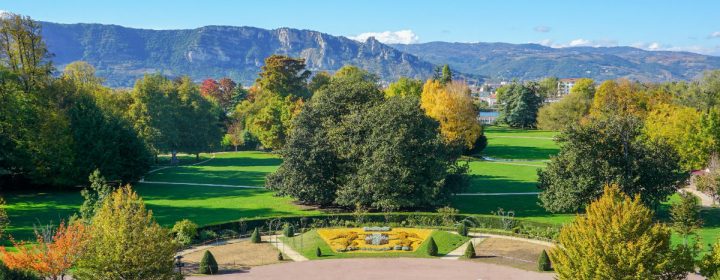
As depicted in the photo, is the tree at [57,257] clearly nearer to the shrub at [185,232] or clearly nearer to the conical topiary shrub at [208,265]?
the conical topiary shrub at [208,265]

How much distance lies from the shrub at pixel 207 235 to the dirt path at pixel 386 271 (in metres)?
8.39

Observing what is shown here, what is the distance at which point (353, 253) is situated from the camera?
142 feet

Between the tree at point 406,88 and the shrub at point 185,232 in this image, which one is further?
the tree at point 406,88

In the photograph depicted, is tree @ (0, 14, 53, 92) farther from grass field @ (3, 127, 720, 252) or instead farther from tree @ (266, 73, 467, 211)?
tree @ (266, 73, 467, 211)

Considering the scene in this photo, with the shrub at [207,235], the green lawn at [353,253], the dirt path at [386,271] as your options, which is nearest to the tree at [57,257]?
the dirt path at [386,271]

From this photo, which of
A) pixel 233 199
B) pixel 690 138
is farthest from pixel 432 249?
pixel 690 138

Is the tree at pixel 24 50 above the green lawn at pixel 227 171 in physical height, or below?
above

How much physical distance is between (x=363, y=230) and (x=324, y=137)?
14.0m

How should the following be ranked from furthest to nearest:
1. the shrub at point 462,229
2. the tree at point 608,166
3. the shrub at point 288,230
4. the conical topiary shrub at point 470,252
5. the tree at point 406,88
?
the tree at point 406,88 < the tree at point 608,166 < the shrub at point 288,230 < the shrub at point 462,229 < the conical topiary shrub at point 470,252

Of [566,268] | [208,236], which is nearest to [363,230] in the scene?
[208,236]

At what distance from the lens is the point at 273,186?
198ft

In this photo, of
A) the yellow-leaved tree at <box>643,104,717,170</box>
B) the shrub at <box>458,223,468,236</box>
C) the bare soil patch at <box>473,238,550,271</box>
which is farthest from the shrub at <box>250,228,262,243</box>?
the yellow-leaved tree at <box>643,104,717,170</box>

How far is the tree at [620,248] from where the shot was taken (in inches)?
1056

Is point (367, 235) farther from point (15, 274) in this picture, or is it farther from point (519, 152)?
point (519, 152)
